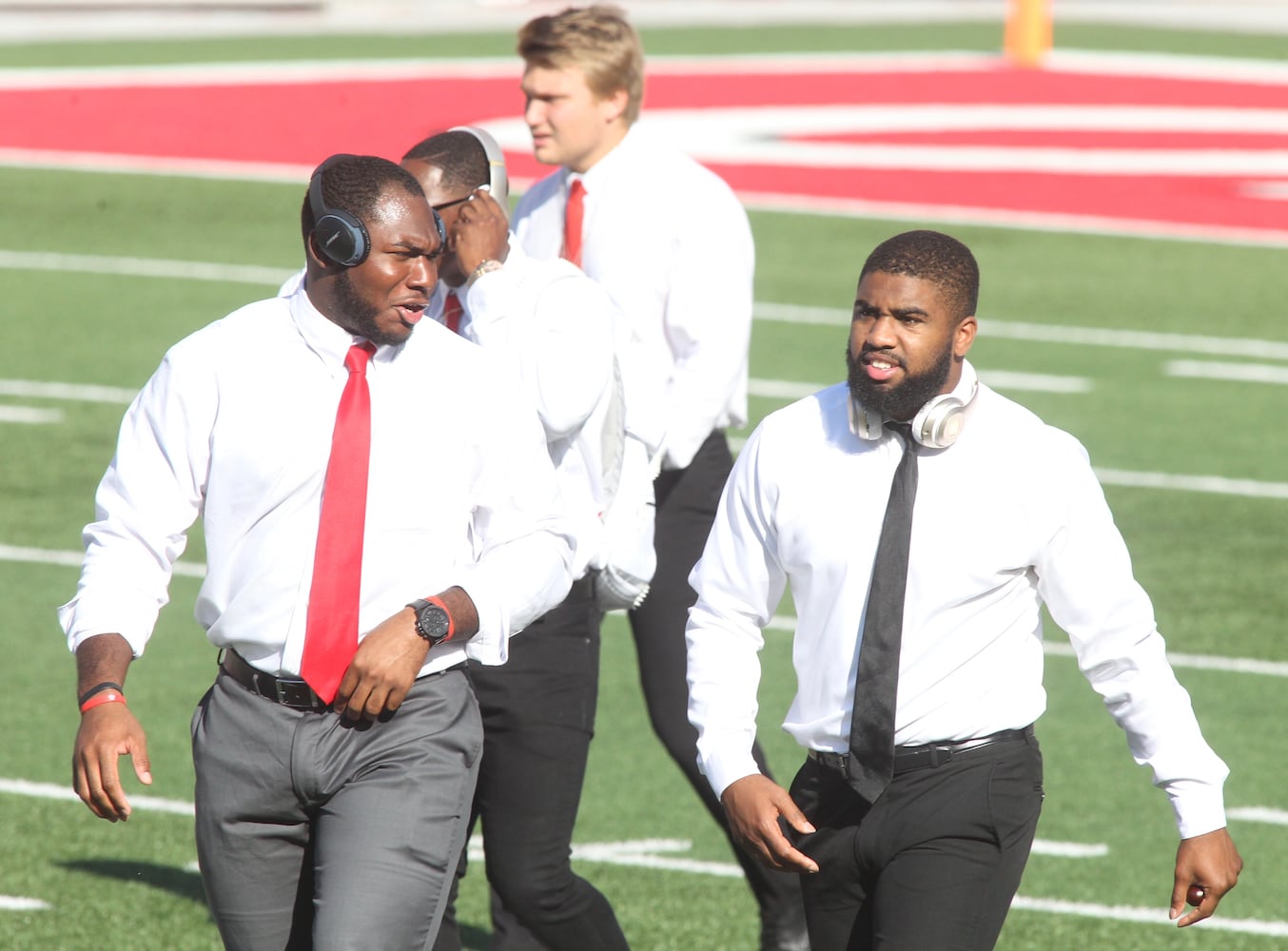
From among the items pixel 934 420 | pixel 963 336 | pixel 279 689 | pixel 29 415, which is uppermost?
pixel 963 336

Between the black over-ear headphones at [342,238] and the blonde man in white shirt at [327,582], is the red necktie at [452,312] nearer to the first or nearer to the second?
the blonde man in white shirt at [327,582]

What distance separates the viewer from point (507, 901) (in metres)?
5.15

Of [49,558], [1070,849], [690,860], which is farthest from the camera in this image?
[49,558]

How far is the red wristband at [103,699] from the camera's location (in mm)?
4062

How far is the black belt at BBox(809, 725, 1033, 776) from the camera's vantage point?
426cm

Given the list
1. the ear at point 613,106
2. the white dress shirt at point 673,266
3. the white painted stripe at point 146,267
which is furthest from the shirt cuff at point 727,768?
the white painted stripe at point 146,267

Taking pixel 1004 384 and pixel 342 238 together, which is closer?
pixel 342 238

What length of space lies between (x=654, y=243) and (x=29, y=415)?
690 cm

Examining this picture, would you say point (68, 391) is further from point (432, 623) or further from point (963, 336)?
point (963, 336)

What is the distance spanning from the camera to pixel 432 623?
13.7ft

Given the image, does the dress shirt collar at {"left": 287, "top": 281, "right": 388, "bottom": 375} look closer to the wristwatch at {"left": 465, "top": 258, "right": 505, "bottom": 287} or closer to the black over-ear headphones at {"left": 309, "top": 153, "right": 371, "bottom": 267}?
the black over-ear headphones at {"left": 309, "top": 153, "right": 371, "bottom": 267}

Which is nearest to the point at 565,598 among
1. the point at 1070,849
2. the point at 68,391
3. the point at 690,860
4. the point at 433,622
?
the point at 433,622

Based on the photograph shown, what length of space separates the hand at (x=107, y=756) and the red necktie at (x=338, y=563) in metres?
0.35

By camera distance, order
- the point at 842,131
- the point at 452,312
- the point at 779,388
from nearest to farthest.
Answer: the point at 452,312 < the point at 779,388 < the point at 842,131
